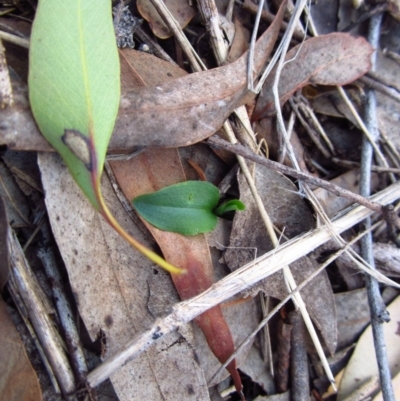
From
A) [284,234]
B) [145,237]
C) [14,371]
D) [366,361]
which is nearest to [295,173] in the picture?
[284,234]

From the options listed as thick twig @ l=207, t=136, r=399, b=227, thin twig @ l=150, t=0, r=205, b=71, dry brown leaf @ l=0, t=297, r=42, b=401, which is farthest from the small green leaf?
dry brown leaf @ l=0, t=297, r=42, b=401

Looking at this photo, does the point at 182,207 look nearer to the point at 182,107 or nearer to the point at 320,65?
the point at 182,107

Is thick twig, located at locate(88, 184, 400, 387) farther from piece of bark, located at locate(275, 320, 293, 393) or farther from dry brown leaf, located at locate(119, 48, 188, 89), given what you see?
dry brown leaf, located at locate(119, 48, 188, 89)

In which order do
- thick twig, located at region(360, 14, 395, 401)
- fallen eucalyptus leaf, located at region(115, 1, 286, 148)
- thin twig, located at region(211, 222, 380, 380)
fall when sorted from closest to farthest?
fallen eucalyptus leaf, located at region(115, 1, 286, 148), thin twig, located at region(211, 222, 380, 380), thick twig, located at region(360, 14, 395, 401)

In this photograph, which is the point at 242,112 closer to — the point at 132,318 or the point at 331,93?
the point at 331,93

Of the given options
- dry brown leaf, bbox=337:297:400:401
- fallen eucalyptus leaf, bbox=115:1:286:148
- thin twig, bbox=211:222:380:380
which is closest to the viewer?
fallen eucalyptus leaf, bbox=115:1:286:148

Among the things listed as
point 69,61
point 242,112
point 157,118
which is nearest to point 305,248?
point 242,112
